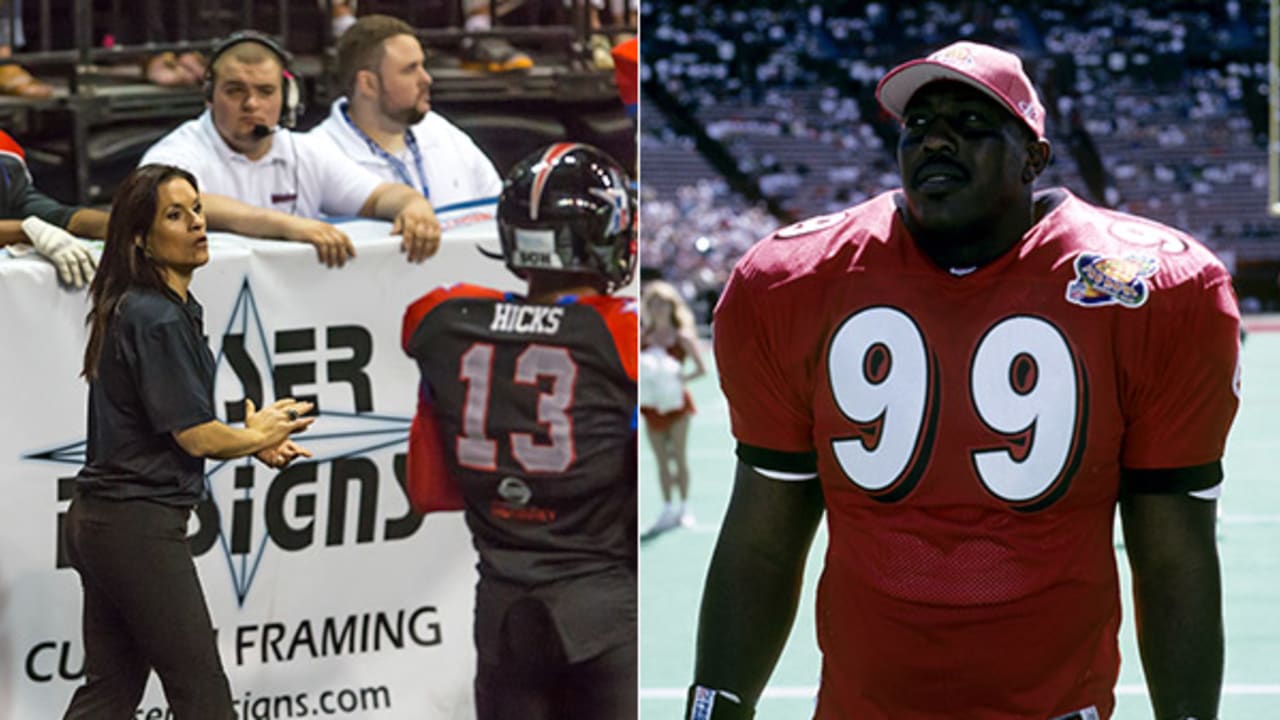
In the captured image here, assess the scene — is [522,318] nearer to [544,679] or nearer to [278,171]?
[278,171]

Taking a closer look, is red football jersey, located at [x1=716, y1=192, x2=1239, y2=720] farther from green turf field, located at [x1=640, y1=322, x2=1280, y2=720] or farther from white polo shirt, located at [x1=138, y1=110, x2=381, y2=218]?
green turf field, located at [x1=640, y1=322, x2=1280, y2=720]

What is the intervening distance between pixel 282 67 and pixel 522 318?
70 centimetres

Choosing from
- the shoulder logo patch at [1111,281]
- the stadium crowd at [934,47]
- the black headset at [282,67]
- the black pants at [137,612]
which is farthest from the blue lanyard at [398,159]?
the stadium crowd at [934,47]

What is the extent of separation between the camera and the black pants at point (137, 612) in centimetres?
333

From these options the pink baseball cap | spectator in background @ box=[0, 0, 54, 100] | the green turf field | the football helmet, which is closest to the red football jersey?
the pink baseball cap

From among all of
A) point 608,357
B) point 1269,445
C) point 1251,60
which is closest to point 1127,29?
point 1251,60

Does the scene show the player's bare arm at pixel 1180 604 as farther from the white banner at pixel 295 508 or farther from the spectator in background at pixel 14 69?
the spectator in background at pixel 14 69

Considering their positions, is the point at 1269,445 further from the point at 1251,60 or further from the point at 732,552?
the point at 1251,60

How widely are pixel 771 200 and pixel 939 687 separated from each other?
29.9 m

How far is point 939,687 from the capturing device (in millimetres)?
2586

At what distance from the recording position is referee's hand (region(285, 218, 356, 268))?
11.1 ft

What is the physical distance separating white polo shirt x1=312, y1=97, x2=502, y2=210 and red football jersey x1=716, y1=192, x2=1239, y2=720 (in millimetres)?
967

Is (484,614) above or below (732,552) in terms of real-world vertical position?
below

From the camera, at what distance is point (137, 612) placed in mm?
3352
